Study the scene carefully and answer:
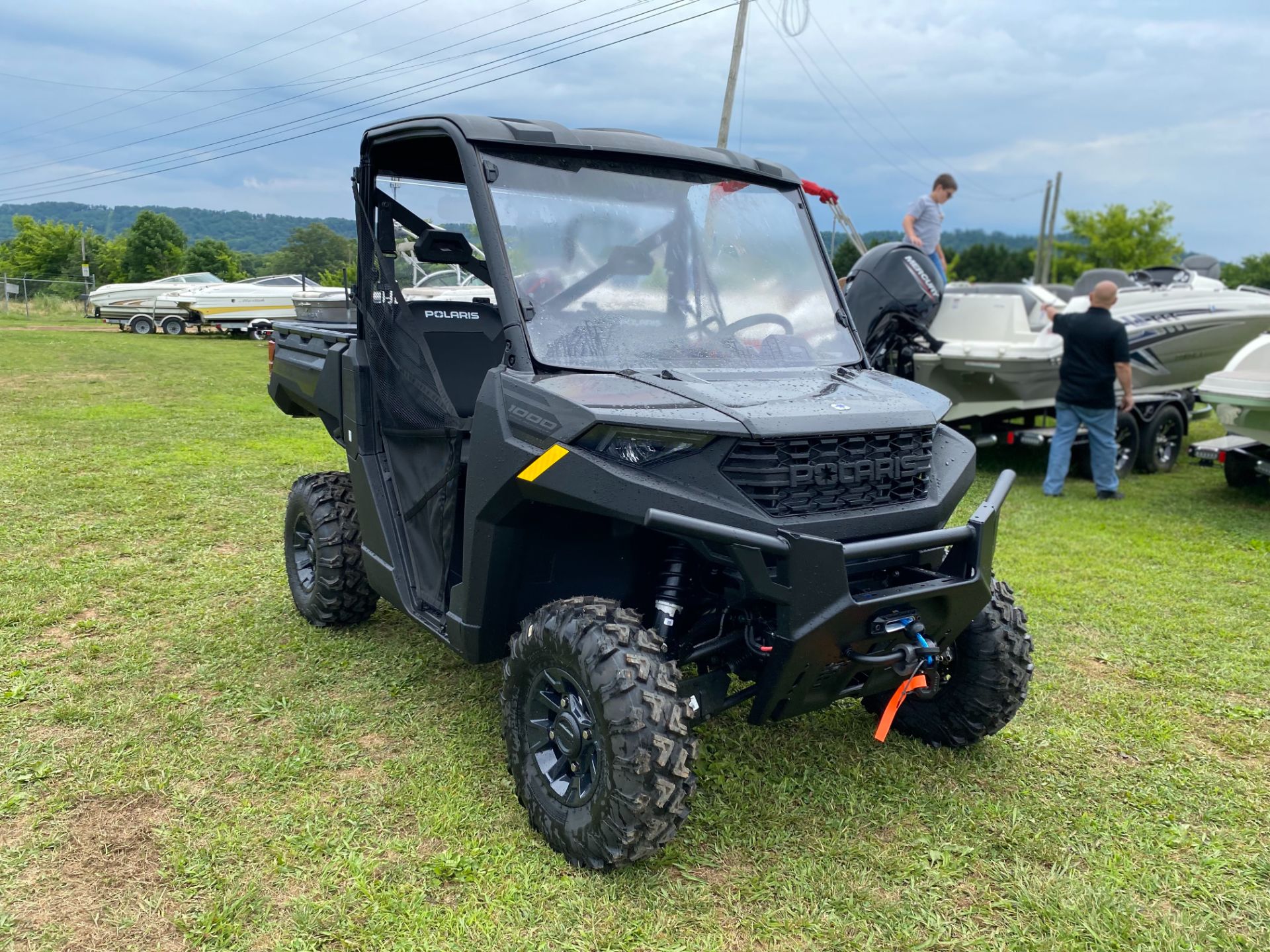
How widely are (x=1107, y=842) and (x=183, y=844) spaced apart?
9.66 feet

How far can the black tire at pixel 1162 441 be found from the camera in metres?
9.79

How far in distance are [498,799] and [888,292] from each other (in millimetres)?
4550

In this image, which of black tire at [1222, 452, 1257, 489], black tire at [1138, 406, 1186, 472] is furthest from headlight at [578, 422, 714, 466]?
black tire at [1138, 406, 1186, 472]

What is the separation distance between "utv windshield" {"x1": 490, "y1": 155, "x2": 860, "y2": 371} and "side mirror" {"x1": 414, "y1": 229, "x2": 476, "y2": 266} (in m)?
0.25

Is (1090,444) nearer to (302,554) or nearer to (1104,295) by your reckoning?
(1104,295)

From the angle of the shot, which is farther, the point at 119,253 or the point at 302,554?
the point at 119,253

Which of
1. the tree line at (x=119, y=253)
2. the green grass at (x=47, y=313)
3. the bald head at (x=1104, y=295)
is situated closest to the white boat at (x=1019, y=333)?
the bald head at (x=1104, y=295)

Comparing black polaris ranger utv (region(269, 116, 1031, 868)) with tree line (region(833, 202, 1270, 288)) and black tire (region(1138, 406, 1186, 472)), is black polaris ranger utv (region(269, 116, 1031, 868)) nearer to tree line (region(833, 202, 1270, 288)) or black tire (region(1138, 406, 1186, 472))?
black tire (region(1138, 406, 1186, 472))

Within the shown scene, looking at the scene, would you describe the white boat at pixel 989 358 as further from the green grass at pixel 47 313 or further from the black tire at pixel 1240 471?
the green grass at pixel 47 313

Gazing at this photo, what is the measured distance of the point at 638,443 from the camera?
2764 mm

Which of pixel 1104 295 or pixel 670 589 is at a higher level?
pixel 1104 295

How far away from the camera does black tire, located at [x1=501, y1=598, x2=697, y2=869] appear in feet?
8.84

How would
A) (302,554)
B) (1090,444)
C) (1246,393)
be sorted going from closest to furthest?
(302,554), (1246,393), (1090,444)

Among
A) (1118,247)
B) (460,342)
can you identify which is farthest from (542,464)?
(1118,247)
